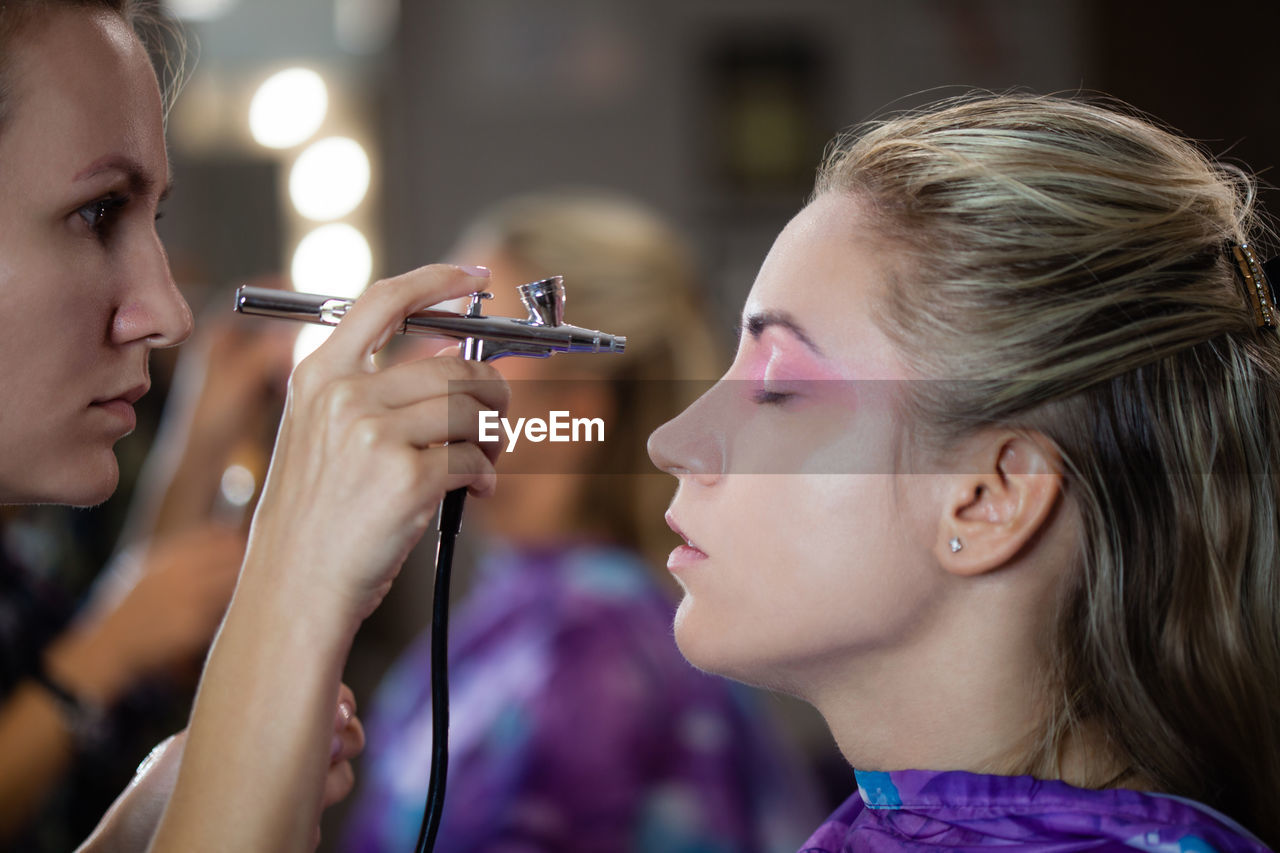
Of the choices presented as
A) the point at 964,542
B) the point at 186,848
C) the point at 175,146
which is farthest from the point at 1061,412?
the point at 175,146

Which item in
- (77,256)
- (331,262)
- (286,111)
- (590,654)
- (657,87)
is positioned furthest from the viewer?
(657,87)

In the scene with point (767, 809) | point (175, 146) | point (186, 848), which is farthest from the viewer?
point (175, 146)

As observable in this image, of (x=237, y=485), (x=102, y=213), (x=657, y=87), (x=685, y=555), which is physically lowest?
(x=685, y=555)

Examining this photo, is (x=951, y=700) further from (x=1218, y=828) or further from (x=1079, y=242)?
(x=1079, y=242)

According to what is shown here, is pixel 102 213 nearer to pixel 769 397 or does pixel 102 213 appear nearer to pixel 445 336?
pixel 445 336

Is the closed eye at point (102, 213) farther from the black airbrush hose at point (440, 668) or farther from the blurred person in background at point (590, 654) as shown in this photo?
the blurred person in background at point (590, 654)

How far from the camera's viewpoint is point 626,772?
4.22 feet

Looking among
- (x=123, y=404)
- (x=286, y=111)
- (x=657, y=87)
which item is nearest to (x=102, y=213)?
(x=123, y=404)

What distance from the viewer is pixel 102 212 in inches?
27.9

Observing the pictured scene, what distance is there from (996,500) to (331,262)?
6.51 ft

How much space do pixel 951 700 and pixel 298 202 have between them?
2.10 metres

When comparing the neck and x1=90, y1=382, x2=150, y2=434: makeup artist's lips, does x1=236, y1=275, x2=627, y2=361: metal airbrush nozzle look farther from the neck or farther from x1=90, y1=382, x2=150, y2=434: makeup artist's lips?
the neck

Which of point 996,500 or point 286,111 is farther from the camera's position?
point 286,111

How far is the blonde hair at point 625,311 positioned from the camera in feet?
4.69
